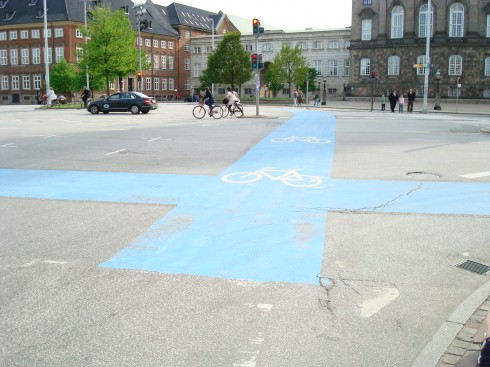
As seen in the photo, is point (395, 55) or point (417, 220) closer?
point (417, 220)

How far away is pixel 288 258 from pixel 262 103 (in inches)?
2542

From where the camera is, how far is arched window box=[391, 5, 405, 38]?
7781 centimetres

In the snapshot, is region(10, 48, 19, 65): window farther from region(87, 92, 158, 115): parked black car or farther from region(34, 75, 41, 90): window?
region(87, 92, 158, 115): parked black car

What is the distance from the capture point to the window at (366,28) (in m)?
80.1

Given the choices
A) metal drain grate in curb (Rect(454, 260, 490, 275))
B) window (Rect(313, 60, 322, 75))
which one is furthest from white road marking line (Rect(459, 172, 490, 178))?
window (Rect(313, 60, 322, 75))

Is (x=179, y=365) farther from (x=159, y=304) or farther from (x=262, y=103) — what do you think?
(x=262, y=103)

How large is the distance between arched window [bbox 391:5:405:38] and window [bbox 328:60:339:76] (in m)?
18.7

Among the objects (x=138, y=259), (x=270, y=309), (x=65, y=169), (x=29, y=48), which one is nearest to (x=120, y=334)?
(x=270, y=309)

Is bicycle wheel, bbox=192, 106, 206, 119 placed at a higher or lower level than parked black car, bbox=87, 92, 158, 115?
lower

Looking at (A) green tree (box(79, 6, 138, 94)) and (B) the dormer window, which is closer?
(A) green tree (box(79, 6, 138, 94))

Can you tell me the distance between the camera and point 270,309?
4.96 m

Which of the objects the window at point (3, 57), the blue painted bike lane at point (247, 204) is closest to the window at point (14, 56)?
the window at point (3, 57)

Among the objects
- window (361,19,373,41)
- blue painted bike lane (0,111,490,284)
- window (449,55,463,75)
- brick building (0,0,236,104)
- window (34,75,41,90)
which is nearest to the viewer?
blue painted bike lane (0,111,490,284)

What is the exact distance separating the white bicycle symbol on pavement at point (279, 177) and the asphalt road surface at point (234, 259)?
4 cm
